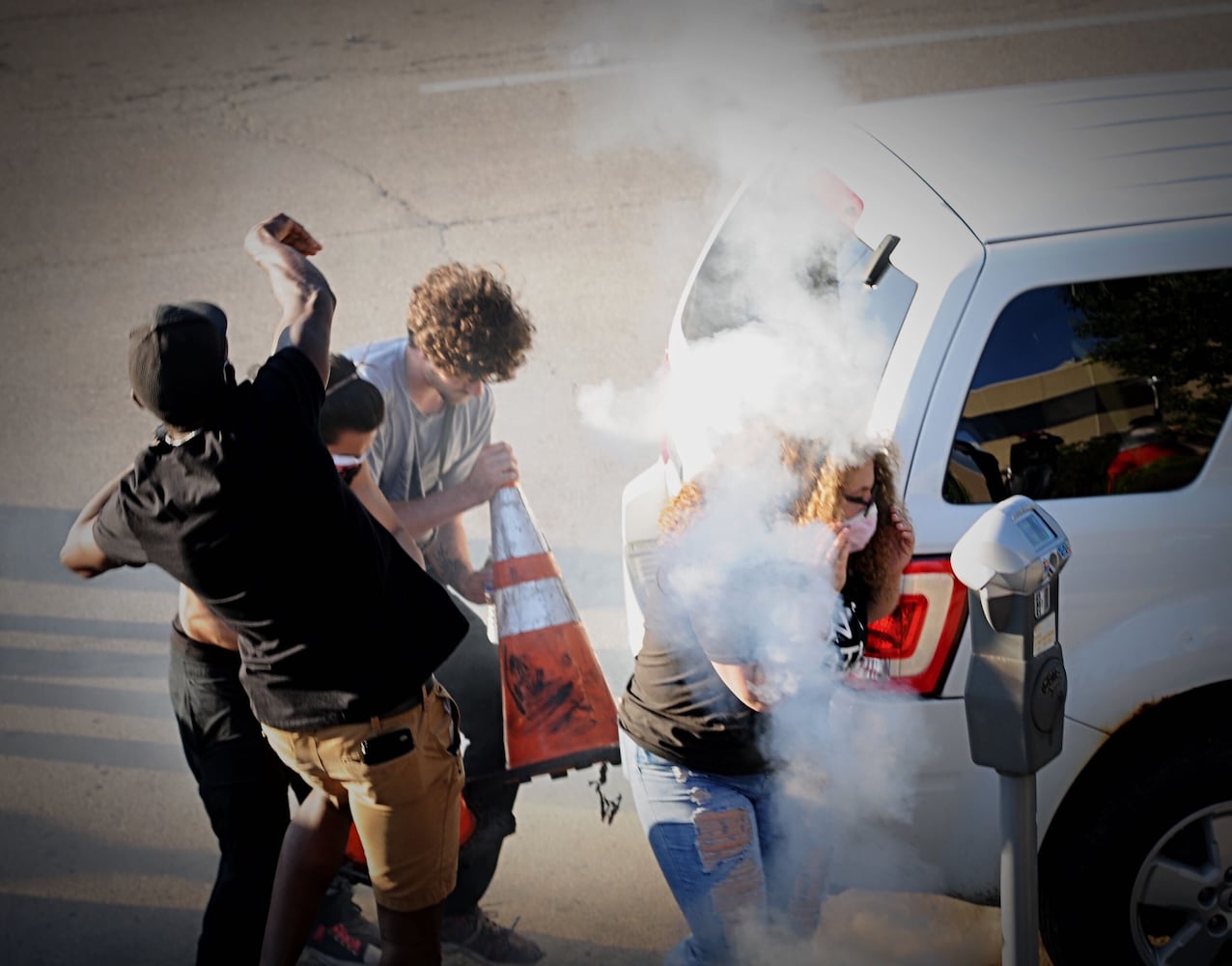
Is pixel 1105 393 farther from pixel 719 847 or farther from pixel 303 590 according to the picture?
pixel 303 590

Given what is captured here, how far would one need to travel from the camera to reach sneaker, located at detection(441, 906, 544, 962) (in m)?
3.48

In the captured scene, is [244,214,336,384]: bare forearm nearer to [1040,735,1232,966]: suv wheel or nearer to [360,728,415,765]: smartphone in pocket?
[360,728,415,765]: smartphone in pocket

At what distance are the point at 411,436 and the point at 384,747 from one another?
1.26 meters

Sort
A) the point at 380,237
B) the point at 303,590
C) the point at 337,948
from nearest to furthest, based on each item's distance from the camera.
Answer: the point at 303,590 → the point at 337,948 → the point at 380,237

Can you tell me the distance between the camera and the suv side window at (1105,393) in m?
2.82

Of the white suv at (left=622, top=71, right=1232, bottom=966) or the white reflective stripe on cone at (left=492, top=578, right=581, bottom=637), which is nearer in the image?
the white suv at (left=622, top=71, right=1232, bottom=966)

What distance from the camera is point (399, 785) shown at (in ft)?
9.20

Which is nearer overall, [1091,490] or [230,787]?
[1091,490]

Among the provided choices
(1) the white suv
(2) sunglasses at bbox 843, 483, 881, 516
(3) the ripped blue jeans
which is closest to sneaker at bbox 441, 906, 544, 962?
(3) the ripped blue jeans

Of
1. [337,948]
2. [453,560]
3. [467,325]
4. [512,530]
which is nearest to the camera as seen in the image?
[337,948]

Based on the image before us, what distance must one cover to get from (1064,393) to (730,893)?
1297 millimetres

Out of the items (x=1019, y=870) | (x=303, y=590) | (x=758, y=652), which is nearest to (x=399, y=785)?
(x=303, y=590)

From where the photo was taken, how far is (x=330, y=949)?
3.47m

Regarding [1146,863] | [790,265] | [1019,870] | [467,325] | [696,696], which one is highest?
[790,265]
